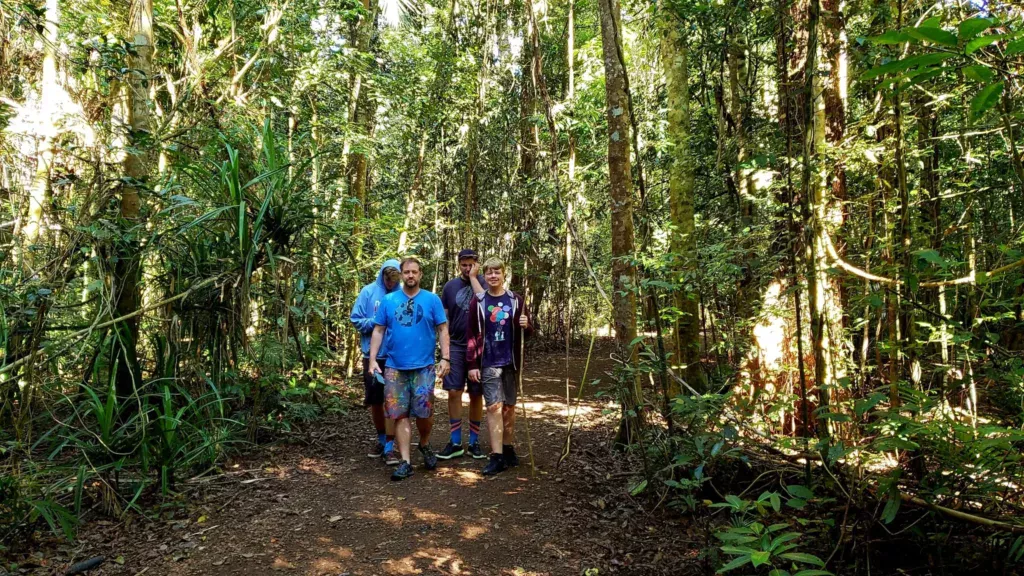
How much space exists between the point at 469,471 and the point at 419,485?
0.51m

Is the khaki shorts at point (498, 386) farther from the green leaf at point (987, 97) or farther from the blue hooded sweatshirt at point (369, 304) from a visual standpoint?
the green leaf at point (987, 97)

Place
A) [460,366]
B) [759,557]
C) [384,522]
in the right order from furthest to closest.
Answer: [460,366], [384,522], [759,557]

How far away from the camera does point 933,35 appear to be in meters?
1.49

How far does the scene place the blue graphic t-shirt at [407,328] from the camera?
15.5ft

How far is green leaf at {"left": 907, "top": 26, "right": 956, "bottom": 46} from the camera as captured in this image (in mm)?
1468

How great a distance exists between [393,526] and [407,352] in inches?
57.2

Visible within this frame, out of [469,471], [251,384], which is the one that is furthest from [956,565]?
[251,384]

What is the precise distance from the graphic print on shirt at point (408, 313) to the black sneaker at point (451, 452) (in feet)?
4.49

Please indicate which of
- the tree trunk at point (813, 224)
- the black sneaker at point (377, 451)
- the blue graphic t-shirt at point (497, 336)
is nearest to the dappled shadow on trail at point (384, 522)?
the black sneaker at point (377, 451)

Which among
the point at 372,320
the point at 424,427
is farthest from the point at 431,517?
the point at 372,320

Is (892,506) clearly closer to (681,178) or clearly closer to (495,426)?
(495,426)

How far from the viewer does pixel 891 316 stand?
3855mm

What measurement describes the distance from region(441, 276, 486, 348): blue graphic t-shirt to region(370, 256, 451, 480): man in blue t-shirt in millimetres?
382

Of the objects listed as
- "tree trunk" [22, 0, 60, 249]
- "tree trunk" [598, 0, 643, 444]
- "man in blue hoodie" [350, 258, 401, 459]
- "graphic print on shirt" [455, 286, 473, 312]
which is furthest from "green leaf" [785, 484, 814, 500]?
"tree trunk" [22, 0, 60, 249]
